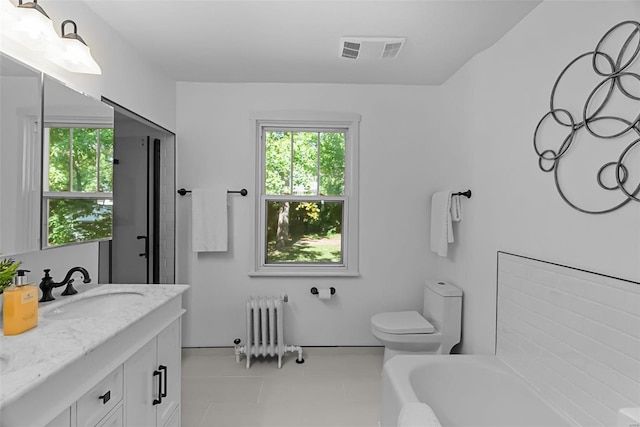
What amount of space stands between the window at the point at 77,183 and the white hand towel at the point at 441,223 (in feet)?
7.29

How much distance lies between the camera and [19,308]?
3.89ft

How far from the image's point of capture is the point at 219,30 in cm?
218

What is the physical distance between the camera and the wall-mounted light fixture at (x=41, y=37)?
1.38 m

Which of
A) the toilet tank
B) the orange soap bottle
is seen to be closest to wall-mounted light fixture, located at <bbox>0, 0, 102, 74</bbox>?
the orange soap bottle

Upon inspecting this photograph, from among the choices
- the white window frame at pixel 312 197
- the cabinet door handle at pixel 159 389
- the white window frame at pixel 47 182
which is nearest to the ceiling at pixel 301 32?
the white window frame at pixel 312 197

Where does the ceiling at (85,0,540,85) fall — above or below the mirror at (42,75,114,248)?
above

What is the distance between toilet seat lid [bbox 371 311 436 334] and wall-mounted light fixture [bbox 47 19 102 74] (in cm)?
236

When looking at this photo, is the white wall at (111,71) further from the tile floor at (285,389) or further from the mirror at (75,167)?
the tile floor at (285,389)

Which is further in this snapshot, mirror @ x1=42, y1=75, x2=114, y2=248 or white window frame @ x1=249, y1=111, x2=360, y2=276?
white window frame @ x1=249, y1=111, x2=360, y2=276

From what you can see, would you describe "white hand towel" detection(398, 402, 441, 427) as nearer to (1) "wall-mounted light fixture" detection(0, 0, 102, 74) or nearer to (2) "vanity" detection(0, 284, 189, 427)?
(2) "vanity" detection(0, 284, 189, 427)

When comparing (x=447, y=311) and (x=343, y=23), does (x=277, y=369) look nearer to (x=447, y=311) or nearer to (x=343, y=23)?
(x=447, y=311)

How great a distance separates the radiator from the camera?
290 cm

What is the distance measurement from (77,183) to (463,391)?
88.9 inches

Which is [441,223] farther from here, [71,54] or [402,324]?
[71,54]
